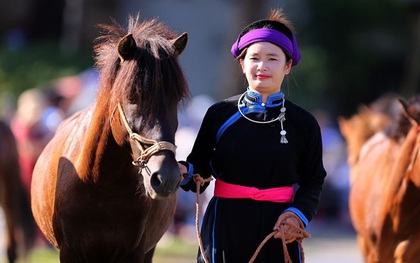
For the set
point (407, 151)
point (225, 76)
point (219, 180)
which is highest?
point (225, 76)

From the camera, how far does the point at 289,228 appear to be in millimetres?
5344

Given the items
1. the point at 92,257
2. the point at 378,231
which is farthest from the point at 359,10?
the point at 92,257

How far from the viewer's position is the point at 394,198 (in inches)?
316

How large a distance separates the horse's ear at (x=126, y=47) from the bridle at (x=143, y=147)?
14.2 inches

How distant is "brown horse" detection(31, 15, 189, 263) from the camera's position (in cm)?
543

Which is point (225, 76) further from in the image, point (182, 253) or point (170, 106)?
point (170, 106)

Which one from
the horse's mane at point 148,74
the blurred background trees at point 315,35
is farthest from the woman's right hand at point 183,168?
the blurred background trees at point 315,35

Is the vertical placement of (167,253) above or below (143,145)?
above

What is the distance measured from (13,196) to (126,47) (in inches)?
244

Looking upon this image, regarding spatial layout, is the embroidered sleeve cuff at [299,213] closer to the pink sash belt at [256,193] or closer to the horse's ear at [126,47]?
the pink sash belt at [256,193]

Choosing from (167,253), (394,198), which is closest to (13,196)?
(167,253)

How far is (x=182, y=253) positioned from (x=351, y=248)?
3293 mm

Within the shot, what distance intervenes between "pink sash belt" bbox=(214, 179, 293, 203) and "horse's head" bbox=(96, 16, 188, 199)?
1.51ft

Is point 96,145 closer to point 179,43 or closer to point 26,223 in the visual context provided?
point 179,43
